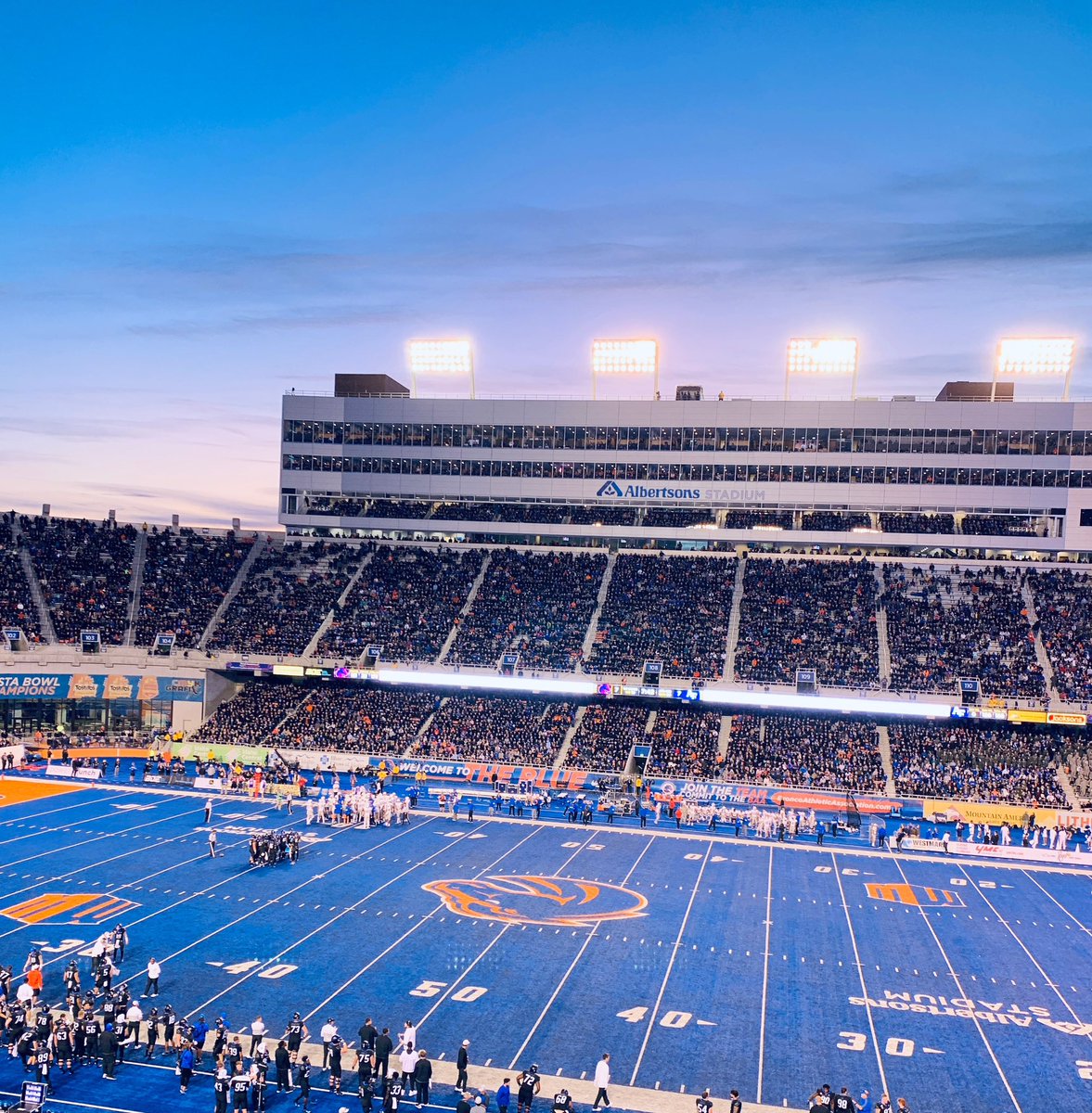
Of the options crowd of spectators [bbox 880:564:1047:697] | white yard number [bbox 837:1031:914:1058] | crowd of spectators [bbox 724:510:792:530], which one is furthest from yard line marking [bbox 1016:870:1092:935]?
crowd of spectators [bbox 724:510:792:530]

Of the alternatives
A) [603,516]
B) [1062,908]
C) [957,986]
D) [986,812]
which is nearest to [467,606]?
[603,516]

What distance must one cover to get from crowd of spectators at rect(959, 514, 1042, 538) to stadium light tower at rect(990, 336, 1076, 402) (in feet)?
26.9

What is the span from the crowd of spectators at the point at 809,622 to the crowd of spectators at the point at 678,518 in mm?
3909

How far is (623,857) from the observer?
37062 mm

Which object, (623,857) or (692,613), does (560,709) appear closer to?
(692,613)

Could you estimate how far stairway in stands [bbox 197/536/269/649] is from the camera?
61084 mm

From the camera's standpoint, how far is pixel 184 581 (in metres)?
64.8

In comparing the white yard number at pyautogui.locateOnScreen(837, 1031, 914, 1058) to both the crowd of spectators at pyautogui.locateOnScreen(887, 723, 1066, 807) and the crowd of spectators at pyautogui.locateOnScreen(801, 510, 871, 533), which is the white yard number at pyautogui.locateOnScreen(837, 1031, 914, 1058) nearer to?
the crowd of spectators at pyautogui.locateOnScreen(887, 723, 1066, 807)

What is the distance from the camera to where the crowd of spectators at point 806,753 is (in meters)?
47.8

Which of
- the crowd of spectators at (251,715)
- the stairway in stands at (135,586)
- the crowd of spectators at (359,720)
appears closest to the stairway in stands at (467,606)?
the crowd of spectators at (359,720)

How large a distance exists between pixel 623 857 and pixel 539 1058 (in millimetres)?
16882

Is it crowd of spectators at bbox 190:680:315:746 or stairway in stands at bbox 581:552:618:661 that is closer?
crowd of spectators at bbox 190:680:315:746

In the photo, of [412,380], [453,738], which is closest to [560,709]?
[453,738]

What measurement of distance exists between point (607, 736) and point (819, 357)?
27.4m
